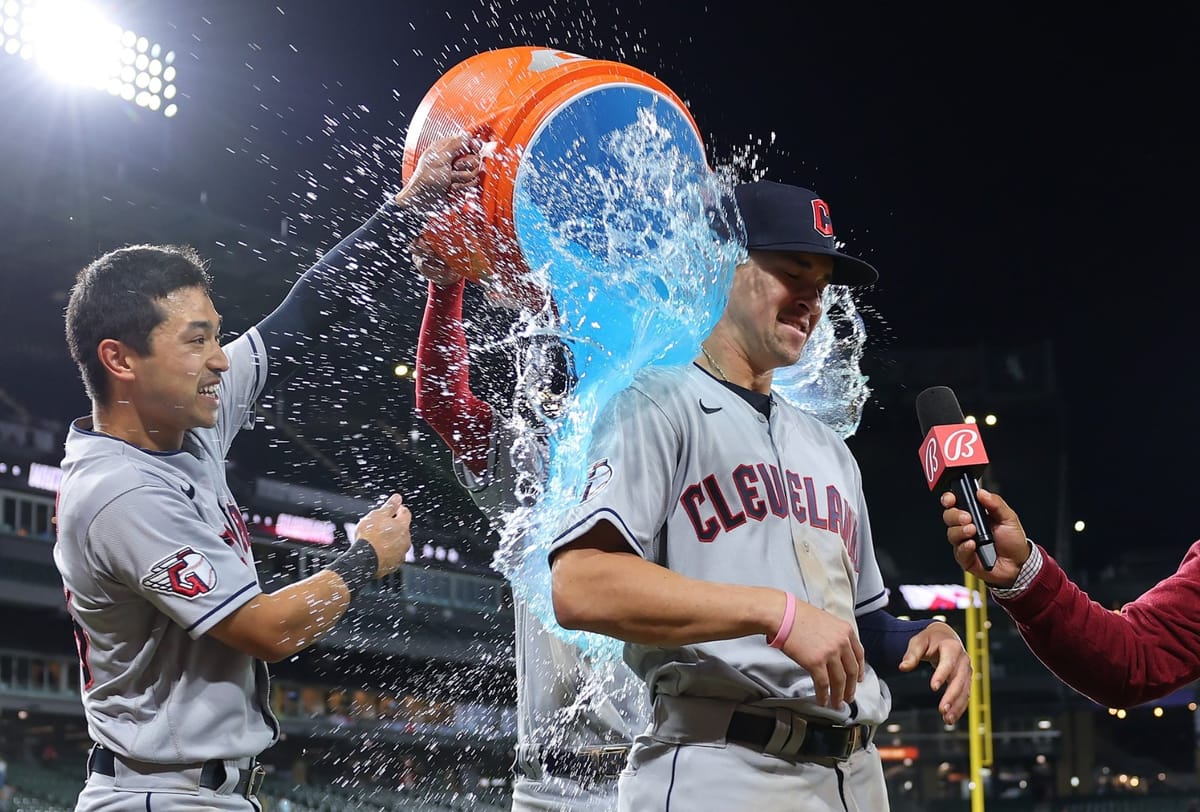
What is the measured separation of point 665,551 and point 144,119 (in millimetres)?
11005

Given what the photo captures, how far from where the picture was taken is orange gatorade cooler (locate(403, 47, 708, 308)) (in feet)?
9.26

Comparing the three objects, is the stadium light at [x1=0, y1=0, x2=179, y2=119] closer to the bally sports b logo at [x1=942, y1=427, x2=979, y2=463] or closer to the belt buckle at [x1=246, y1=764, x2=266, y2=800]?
the belt buckle at [x1=246, y1=764, x2=266, y2=800]

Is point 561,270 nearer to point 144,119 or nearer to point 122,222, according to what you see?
point 144,119

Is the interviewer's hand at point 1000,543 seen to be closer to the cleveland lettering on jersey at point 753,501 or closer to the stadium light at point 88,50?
the cleveland lettering on jersey at point 753,501

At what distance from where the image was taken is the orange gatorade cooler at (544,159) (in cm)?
282

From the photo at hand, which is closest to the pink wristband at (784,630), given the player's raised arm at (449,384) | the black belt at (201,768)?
the black belt at (201,768)

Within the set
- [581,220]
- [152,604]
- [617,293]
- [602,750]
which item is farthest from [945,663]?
[152,604]

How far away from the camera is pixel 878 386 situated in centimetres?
1962

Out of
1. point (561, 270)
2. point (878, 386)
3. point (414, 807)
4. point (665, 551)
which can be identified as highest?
point (878, 386)

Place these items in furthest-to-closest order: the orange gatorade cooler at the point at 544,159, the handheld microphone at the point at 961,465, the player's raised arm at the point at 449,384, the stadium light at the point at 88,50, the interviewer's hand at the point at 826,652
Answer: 1. the stadium light at the point at 88,50
2. the player's raised arm at the point at 449,384
3. the orange gatorade cooler at the point at 544,159
4. the handheld microphone at the point at 961,465
5. the interviewer's hand at the point at 826,652

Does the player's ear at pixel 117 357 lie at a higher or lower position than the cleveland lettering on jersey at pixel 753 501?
higher

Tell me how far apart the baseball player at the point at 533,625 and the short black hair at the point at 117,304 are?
0.66 metres

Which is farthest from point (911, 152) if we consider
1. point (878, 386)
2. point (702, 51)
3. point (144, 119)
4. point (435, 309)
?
point (435, 309)

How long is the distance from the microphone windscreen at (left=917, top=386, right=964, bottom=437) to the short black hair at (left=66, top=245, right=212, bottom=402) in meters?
1.79
